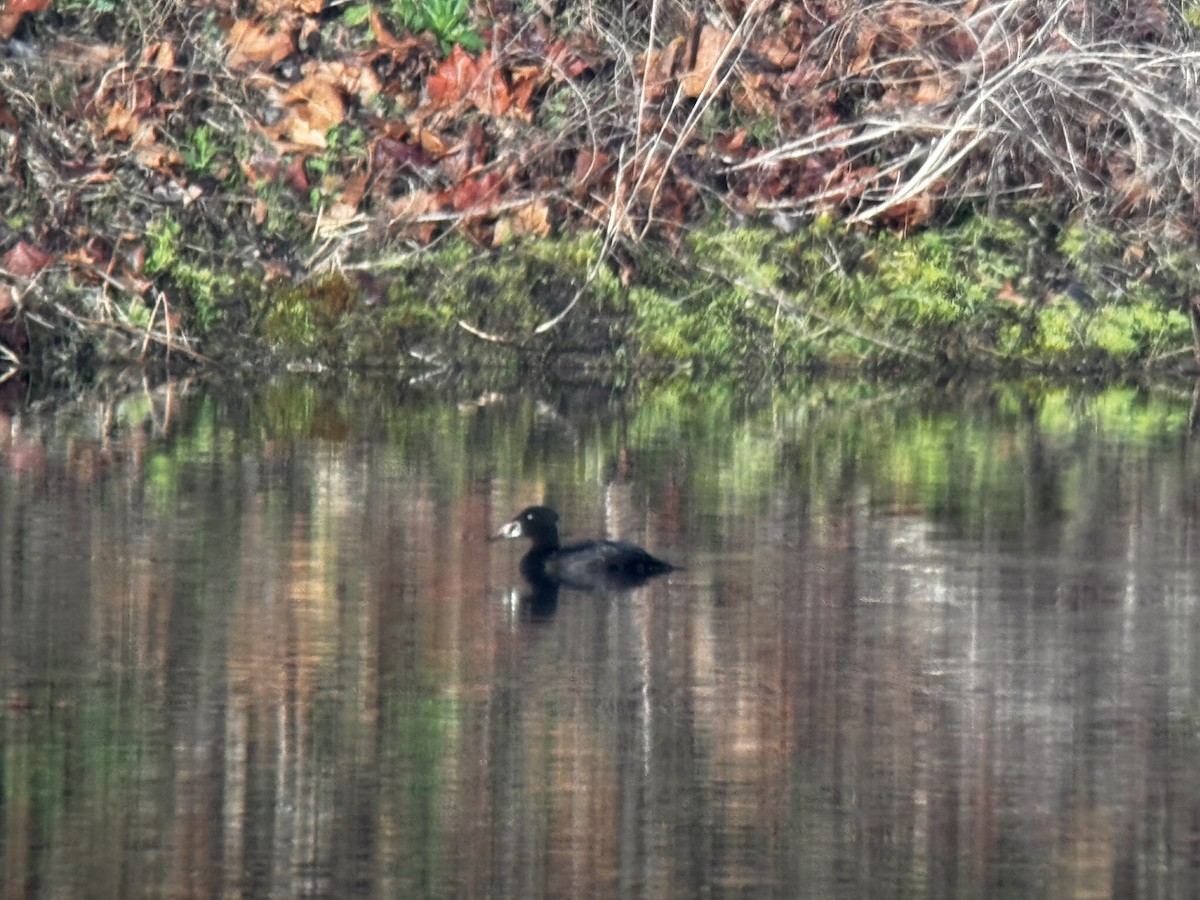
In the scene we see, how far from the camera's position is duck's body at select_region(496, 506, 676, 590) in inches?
437

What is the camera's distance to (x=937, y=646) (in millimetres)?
9945

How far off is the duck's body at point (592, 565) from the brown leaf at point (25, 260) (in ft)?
27.9

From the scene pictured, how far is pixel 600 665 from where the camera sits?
31.2 ft

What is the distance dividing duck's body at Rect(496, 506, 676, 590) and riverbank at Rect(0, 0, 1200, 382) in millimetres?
7478

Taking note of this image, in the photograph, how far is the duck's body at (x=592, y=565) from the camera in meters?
11.1

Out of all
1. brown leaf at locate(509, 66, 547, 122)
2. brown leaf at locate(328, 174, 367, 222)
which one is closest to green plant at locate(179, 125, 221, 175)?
brown leaf at locate(328, 174, 367, 222)

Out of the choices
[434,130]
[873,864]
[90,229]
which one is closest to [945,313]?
[434,130]

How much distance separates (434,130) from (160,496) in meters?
7.61

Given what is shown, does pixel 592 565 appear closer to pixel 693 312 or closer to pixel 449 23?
pixel 693 312

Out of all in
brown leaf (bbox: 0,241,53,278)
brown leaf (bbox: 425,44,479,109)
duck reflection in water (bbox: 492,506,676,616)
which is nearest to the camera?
duck reflection in water (bbox: 492,506,676,616)

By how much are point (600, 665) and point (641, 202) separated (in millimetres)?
10285

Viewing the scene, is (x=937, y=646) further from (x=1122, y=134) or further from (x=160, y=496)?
(x=1122, y=134)

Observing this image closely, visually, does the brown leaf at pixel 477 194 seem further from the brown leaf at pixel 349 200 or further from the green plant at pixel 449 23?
the green plant at pixel 449 23

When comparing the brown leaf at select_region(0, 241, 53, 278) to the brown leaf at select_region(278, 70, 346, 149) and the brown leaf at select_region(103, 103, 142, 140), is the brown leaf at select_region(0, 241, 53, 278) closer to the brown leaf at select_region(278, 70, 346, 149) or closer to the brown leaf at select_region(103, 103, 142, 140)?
the brown leaf at select_region(103, 103, 142, 140)
